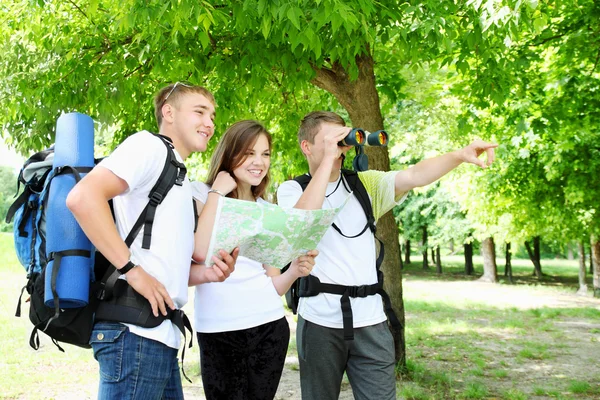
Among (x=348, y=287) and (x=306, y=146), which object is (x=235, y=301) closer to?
(x=348, y=287)

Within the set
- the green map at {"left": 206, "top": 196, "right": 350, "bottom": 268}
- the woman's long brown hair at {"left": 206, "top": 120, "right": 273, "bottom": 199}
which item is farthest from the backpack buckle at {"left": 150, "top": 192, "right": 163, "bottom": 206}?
the woman's long brown hair at {"left": 206, "top": 120, "right": 273, "bottom": 199}

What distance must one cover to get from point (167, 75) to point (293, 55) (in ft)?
4.76

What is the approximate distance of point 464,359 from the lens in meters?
8.55

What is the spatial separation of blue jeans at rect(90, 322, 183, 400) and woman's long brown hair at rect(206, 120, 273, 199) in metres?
0.97

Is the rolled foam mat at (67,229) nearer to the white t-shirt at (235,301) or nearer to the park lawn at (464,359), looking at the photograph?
the white t-shirt at (235,301)

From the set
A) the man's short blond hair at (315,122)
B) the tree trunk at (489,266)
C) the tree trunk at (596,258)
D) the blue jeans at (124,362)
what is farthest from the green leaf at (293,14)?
the tree trunk at (489,266)

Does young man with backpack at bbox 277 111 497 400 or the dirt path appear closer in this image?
young man with backpack at bbox 277 111 497 400

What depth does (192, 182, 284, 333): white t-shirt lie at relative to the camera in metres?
2.85

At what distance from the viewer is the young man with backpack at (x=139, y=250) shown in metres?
2.07

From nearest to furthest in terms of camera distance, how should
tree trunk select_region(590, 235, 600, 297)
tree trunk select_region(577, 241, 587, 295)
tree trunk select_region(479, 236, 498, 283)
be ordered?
tree trunk select_region(590, 235, 600, 297)
tree trunk select_region(577, 241, 587, 295)
tree trunk select_region(479, 236, 498, 283)

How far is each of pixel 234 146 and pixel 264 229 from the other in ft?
2.60

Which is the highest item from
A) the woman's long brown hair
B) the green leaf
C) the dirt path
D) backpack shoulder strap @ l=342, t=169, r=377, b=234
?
the green leaf

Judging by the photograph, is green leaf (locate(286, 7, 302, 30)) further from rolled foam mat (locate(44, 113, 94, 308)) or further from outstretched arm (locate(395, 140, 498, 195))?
rolled foam mat (locate(44, 113, 94, 308))

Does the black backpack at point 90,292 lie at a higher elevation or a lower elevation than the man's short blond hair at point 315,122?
lower
